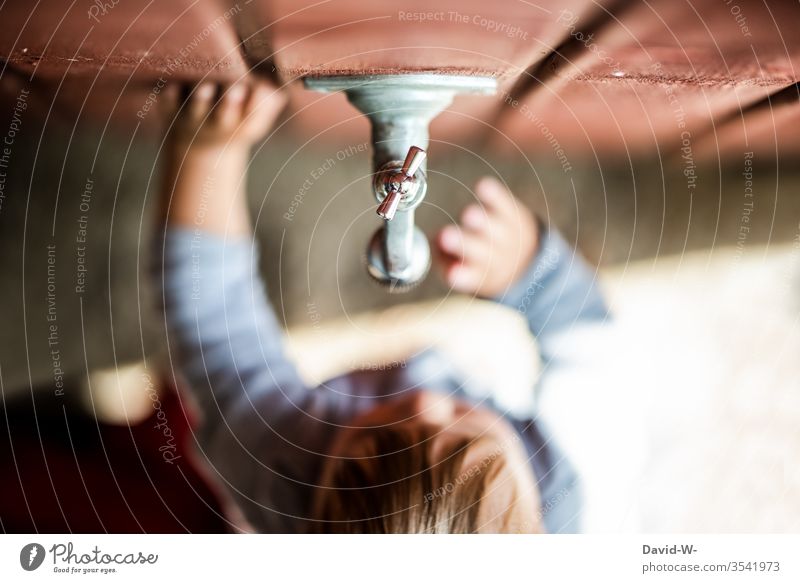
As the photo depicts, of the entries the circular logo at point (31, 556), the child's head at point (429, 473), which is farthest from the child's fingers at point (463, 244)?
the circular logo at point (31, 556)

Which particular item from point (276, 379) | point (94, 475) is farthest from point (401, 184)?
point (94, 475)

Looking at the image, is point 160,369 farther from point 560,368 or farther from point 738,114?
point 738,114

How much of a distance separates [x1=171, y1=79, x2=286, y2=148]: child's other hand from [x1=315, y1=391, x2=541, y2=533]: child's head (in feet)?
0.84

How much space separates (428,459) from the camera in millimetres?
550

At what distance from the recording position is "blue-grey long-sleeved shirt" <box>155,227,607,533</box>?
0.53 metres

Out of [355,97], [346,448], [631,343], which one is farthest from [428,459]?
[355,97]

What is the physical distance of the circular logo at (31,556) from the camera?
521 millimetres

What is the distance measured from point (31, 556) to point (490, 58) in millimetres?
551

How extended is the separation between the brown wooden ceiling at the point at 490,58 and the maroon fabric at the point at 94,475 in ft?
0.82

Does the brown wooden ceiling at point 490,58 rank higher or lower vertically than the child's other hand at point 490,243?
higher

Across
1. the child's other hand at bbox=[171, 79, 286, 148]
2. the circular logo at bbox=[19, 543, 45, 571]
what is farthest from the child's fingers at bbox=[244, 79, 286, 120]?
the circular logo at bbox=[19, 543, 45, 571]

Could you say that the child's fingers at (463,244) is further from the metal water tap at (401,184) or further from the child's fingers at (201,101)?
the child's fingers at (201,101)

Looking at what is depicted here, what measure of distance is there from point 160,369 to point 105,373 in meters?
0.04

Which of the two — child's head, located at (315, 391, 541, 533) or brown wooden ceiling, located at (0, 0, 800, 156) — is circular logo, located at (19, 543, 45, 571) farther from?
brown wooden ceiling, located at (0, 0, 800, 156)
